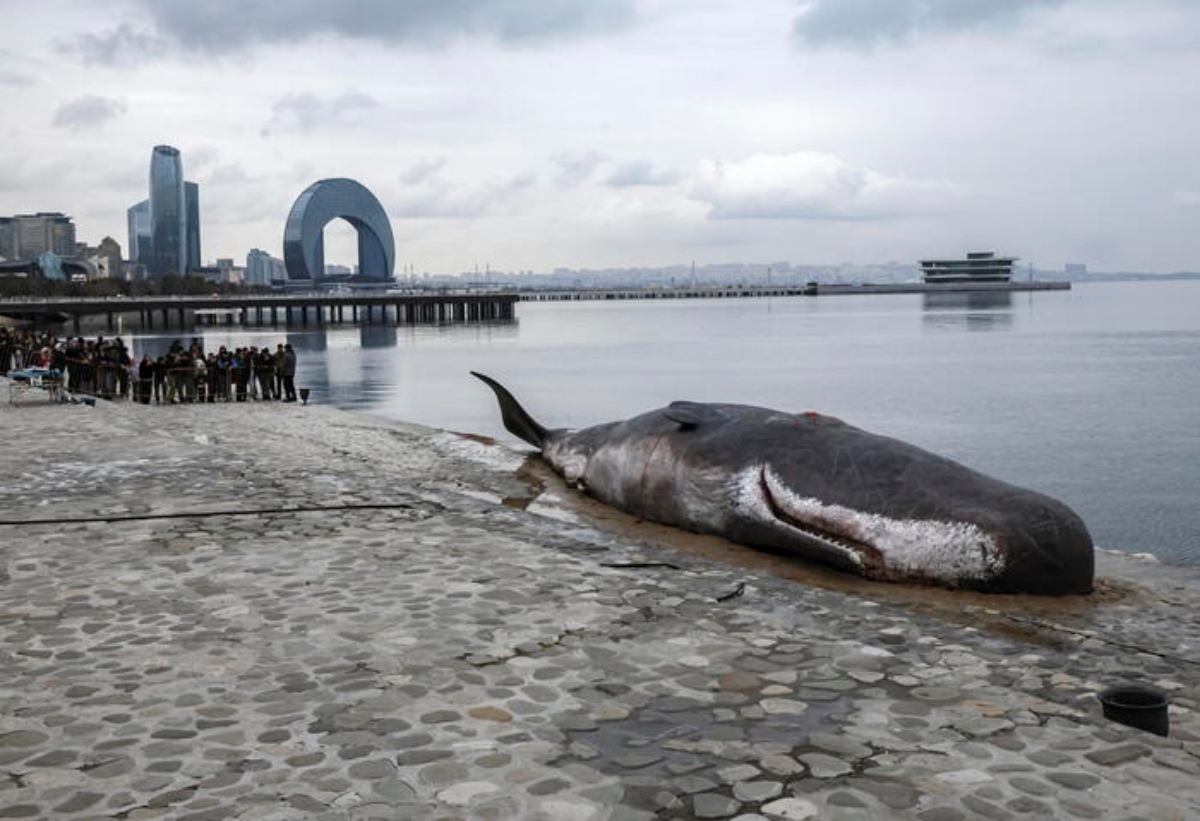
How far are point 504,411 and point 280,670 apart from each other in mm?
13799

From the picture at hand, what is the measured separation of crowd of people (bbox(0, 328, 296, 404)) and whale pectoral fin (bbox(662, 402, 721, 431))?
2088 cm

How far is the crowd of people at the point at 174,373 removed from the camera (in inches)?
1268

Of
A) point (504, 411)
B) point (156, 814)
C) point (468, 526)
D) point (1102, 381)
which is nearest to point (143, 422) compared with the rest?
point (504, 411)

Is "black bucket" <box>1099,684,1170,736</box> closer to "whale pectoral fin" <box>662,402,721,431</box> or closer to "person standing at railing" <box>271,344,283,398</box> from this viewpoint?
"whale pectoral fin" <box>662,402,721,431</box>

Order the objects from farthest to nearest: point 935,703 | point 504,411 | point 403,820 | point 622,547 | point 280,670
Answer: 1. point 504,411
2. point 622,547
3. point 280,670
4. point 935,703
5. point 403,820

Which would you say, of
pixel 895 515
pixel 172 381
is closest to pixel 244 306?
pixel 172 381

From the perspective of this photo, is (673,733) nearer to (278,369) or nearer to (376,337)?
(278,369)

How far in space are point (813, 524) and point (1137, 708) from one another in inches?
233

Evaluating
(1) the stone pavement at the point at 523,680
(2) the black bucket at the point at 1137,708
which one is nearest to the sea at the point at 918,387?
(1) the stone pavement at the point at 523,680

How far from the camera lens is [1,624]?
8.66m

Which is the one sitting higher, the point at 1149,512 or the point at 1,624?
the point at 1,624

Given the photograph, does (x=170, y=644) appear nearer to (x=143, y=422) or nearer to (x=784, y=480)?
(x=784, y=480)

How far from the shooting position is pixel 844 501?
1240 centimetres

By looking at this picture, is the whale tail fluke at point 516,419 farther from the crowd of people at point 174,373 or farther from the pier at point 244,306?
the pier at point 244,306
